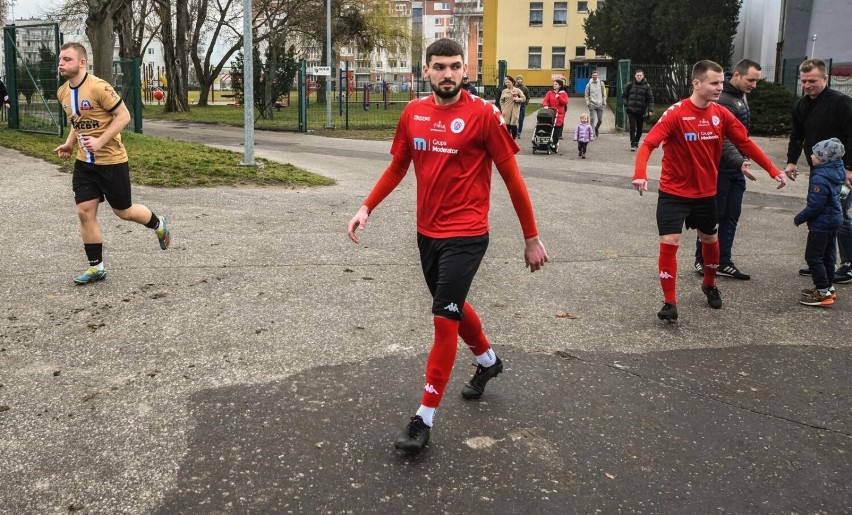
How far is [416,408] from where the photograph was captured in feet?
14.0

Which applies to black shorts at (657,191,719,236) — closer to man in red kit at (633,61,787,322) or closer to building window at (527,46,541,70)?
man in red kit at (633,61,787,322)

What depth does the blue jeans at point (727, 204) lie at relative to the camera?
7.37m

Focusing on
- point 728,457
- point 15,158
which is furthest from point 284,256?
point 15,158

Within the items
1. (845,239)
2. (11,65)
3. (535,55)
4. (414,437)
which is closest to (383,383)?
(414,437)

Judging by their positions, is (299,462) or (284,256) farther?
(284,256)

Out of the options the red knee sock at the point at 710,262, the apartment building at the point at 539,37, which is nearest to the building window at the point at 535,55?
the apartment building at the point at 539,37

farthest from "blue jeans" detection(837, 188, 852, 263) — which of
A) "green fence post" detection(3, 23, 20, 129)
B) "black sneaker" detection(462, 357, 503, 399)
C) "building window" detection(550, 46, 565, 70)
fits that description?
"building window" detection(550, 46, 565, 70)

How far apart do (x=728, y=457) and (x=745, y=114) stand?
4.53 meters

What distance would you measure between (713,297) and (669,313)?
29.1 inches

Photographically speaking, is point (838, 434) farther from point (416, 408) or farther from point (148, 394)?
point (148, 394)

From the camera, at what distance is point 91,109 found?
21.8 feet

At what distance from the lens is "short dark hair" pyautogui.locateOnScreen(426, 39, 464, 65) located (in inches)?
153

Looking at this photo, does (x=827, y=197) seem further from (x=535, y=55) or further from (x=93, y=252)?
(x=535, y=55)

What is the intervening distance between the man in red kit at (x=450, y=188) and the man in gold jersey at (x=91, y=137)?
11.7ft
